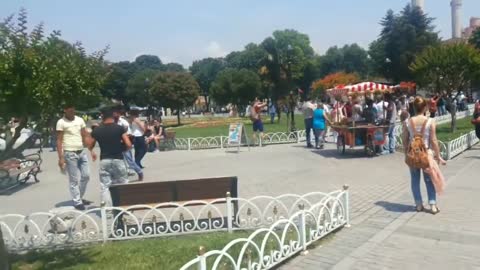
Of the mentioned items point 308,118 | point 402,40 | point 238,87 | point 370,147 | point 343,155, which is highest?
point 402,40

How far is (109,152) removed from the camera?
7.12 metres

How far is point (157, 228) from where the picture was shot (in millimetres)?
5922

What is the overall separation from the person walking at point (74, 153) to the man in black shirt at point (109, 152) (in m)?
0.51

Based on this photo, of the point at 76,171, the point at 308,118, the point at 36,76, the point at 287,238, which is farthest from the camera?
the point at 308,118

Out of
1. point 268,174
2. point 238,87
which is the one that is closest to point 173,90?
point 238,87

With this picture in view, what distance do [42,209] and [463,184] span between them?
25.1ft

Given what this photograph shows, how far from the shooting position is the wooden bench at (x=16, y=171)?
32.4ft

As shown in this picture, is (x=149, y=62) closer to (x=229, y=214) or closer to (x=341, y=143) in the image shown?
(x=341, y=143)

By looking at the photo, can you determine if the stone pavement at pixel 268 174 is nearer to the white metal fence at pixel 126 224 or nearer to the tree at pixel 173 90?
the white metal fence at pixel 126 224

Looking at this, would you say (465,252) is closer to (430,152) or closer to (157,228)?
(430,152)

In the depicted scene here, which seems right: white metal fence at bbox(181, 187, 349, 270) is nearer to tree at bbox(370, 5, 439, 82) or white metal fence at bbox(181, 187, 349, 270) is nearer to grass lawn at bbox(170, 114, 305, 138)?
grass lawn at bbox(170, 114, 305, 138)

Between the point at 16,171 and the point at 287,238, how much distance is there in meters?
7.37

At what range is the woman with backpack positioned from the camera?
6.48 metres

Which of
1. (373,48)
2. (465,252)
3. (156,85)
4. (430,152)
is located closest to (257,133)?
(430,152)
